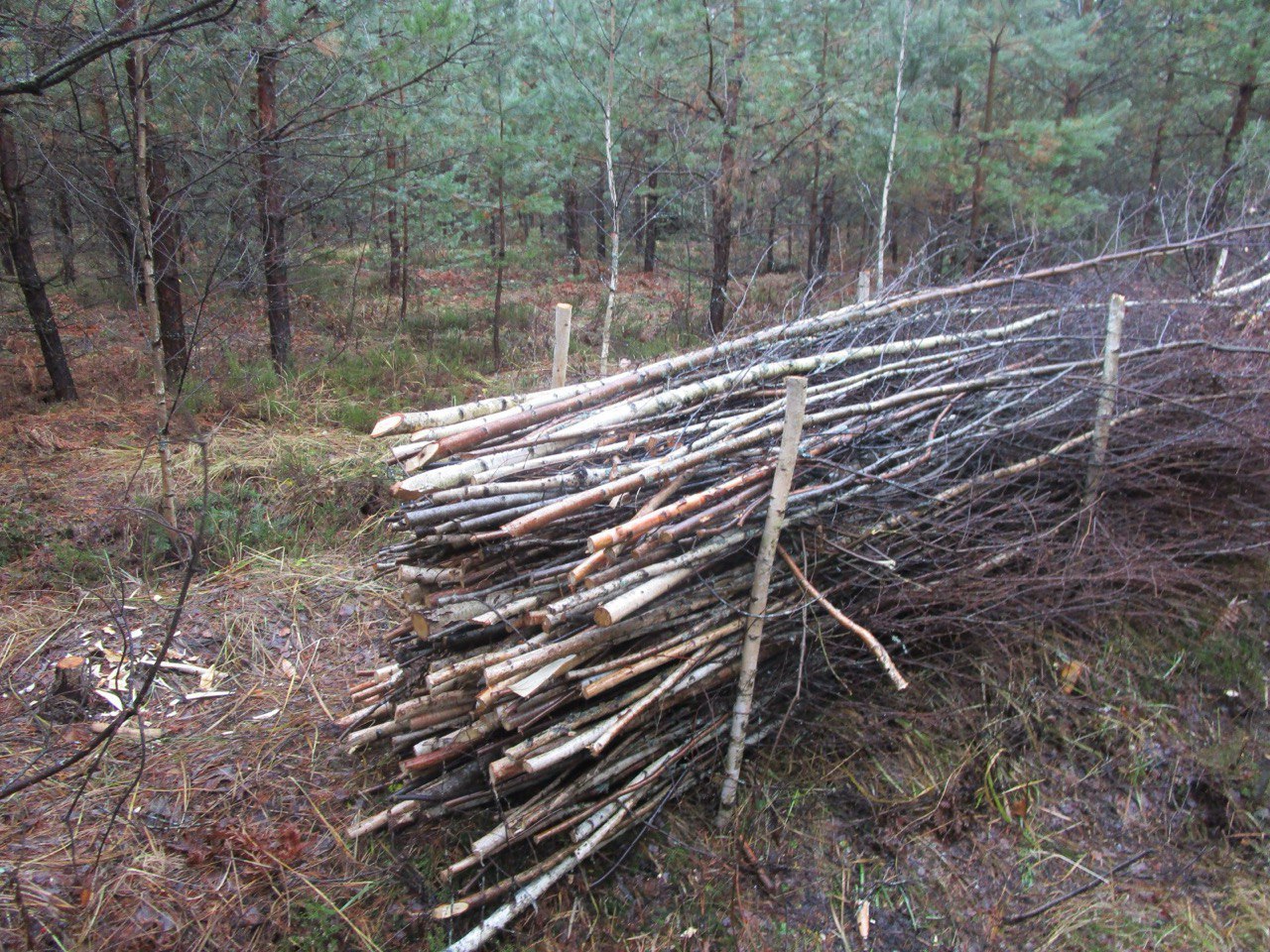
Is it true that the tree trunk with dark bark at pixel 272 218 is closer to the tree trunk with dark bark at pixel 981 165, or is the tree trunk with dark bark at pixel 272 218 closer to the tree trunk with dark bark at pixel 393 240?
the tree trunk with dark bark at pixel 393 240

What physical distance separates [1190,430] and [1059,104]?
→ 11.5 metres

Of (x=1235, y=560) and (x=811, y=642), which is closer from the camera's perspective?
(x=811, y=642)

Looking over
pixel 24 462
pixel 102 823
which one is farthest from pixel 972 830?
pixel 24 462

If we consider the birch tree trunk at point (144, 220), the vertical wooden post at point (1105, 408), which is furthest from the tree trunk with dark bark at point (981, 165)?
the birch tree trunk at point (144, 220)

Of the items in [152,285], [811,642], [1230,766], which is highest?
[152,285]

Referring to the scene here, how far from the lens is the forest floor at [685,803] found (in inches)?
111

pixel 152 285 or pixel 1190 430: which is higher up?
pixel 152 285

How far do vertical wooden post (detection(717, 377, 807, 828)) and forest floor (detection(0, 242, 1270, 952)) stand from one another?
0.69 ft

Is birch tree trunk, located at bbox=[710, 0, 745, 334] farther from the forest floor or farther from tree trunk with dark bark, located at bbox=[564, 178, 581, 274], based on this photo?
tree trunk with dark bark, located at bbox=[564, 178, 581, 274]

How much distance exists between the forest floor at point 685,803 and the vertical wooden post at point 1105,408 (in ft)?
2.57

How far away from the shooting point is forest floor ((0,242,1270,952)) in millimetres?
2818

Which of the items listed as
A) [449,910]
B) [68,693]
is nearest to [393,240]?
[68,693]

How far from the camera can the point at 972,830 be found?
10.5ft

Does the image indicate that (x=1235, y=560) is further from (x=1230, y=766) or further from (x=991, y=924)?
(x=991, y=924)
